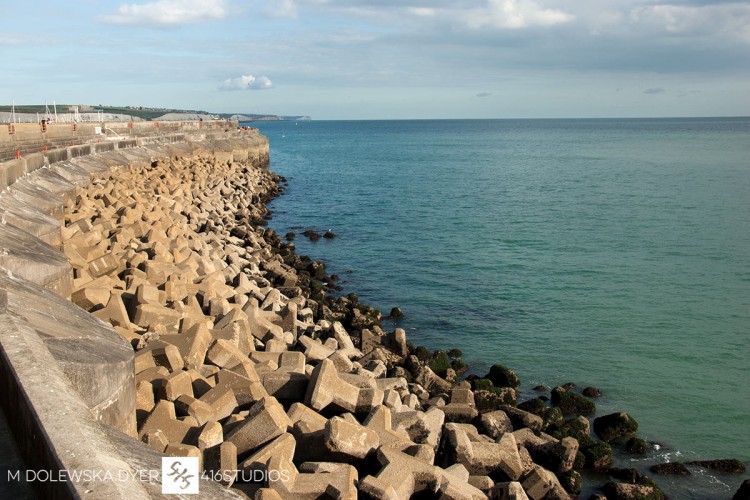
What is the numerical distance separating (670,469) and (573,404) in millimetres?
1803

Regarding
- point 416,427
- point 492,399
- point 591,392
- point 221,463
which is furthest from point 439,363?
point 221,463

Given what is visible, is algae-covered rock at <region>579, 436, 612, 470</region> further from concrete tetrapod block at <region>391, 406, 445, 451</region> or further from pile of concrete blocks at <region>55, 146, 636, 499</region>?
concrete tetrapod block at <region>391, 406, 445, 451</region>

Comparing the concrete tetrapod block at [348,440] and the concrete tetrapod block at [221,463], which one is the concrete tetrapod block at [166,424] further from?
the concrete tetrapod block at [348,440]

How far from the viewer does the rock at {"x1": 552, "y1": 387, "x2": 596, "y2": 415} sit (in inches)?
388

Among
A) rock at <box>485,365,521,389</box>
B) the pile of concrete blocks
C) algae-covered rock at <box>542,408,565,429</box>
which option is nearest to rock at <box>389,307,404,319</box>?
the pile of concrete blocks

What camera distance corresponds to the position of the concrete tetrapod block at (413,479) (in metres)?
5.00

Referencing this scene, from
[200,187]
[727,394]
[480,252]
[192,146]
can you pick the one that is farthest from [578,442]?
[192,146]

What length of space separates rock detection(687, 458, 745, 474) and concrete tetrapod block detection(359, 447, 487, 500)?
4.48 meters

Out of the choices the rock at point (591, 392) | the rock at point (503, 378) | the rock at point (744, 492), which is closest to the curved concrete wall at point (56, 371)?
the rock at point (503, 378)

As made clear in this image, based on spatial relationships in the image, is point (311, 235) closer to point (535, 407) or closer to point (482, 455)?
point (535, 407)

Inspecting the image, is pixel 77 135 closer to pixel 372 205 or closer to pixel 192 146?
pixel 192 146

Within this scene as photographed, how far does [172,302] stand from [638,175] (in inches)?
1749

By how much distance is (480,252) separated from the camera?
855 inches

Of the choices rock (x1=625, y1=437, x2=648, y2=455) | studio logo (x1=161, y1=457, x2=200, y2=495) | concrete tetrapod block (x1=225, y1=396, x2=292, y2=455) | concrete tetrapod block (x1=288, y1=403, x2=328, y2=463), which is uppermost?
studio logo (x1=161, y1=457, x2=200, y2=495)
